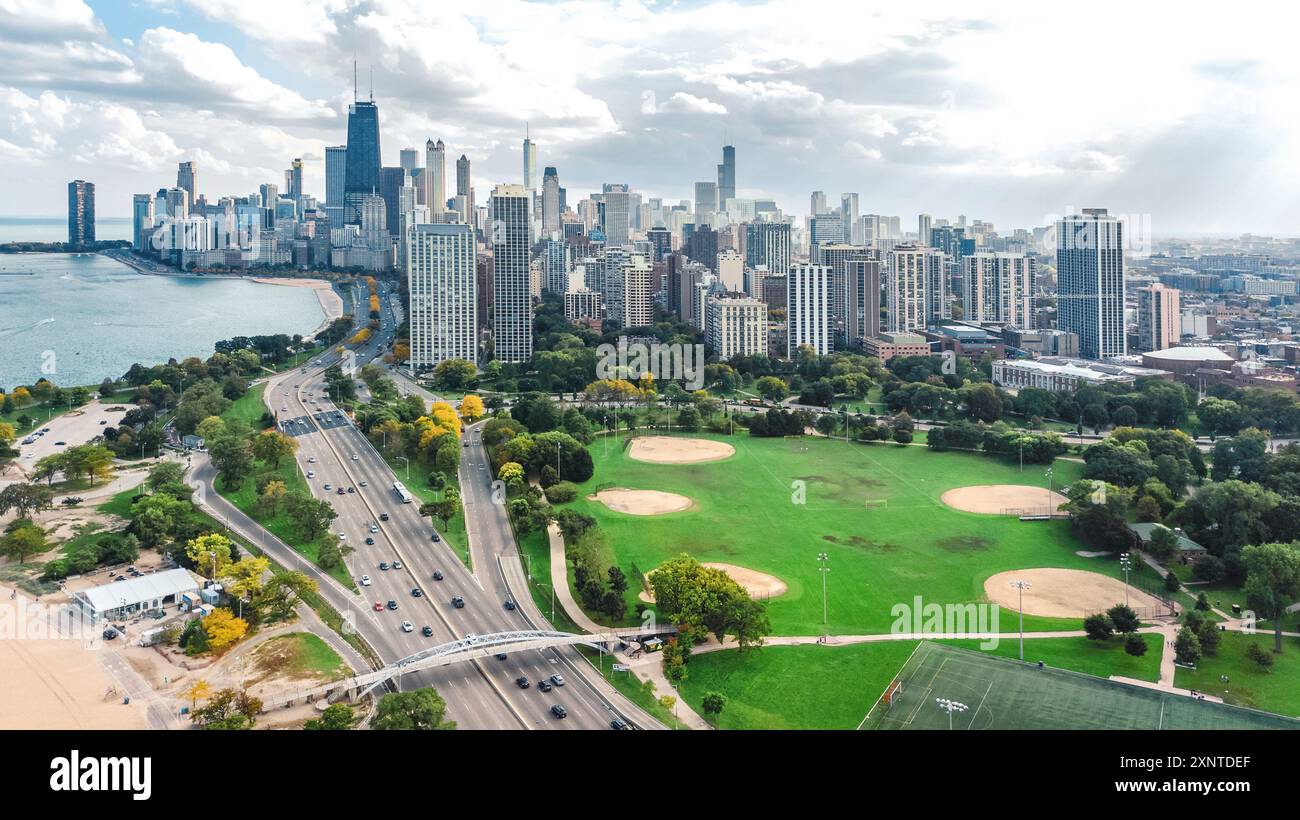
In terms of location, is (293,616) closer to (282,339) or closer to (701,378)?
(701,378)

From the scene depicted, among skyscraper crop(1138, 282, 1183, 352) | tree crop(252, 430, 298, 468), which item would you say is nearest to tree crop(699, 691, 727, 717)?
tree crop(252, 430, 298, 468)

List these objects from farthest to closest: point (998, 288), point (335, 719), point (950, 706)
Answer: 1. point (998, 288)
2. point (950, 706)
3. point (335, 719)

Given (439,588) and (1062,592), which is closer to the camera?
(439,588)

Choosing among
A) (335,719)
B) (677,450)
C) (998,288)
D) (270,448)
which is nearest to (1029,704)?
(335,719)

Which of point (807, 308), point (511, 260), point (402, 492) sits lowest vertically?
point (402, 492)

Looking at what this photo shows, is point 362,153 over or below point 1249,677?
over

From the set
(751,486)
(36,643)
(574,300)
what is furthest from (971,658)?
(574,300)

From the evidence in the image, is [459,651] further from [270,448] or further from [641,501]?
[270,448]
